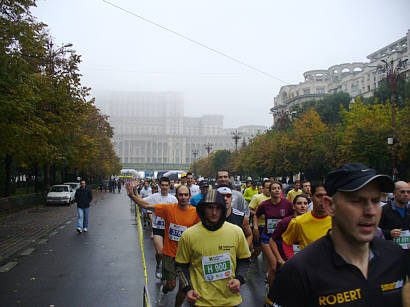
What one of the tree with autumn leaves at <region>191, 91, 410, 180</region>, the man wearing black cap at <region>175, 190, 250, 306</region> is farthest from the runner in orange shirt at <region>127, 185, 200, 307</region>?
the tree with autumn leaves at <region>191, 91, 410, 180</region>

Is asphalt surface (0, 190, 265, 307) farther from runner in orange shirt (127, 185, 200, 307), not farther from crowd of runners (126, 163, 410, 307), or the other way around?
runner in orange shirt (127, 185, 200, 307)

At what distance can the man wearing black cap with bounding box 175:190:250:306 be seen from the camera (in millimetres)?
3598

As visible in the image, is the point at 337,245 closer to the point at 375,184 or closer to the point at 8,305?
the point at 375,184

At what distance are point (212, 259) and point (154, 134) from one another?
144 m

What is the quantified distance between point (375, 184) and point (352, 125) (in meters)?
28.8

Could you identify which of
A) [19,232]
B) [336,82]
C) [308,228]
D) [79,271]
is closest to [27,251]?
[79,271]

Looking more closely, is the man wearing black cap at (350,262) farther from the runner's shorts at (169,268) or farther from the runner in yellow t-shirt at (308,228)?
the runner's shorts at (169,268)

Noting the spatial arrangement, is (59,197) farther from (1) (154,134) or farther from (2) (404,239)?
(1) (154,134)

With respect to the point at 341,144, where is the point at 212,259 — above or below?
below

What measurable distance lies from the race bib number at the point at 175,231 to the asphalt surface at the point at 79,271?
1.28m

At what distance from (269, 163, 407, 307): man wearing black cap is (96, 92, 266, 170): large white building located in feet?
453

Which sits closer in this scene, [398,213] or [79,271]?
[398,213]

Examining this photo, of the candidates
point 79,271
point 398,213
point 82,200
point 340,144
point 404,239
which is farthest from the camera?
point 340,144

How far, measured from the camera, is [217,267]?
12.0 feet
